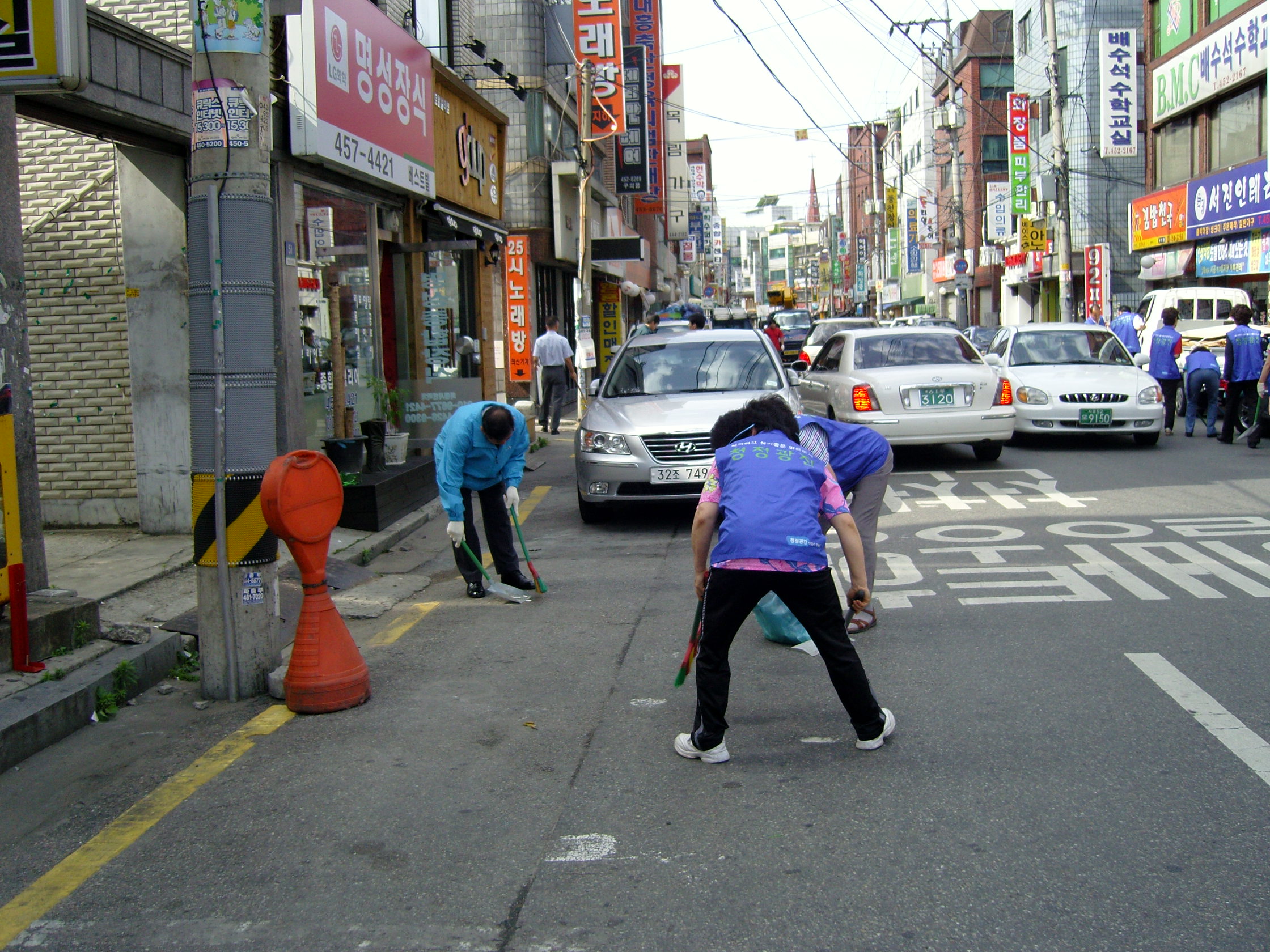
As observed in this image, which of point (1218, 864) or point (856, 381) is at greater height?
point (856, 381)

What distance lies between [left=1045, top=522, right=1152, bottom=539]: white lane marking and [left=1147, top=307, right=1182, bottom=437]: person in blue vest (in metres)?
6.60

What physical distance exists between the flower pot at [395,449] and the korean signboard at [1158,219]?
24.8 metres

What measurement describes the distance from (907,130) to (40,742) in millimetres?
75138

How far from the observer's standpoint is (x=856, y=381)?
508 inches

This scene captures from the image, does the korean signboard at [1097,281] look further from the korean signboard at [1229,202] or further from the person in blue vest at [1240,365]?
the person in blue vest at [1240,365]

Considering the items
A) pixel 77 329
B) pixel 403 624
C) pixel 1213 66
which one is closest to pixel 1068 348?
pixel 403 624

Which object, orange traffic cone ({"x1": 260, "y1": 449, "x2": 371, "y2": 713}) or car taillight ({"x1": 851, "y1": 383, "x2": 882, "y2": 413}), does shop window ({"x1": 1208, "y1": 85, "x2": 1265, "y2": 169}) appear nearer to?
car taillight ({"x1": 851, "y1": 383, "x2": 882, "y2": 413})

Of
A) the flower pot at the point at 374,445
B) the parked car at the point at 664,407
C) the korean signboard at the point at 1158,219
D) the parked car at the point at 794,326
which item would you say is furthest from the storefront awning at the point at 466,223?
the parked car at the point at 794,326

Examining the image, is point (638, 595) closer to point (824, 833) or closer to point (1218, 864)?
point (824, 833)

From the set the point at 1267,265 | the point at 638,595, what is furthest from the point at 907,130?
the point at 638,595

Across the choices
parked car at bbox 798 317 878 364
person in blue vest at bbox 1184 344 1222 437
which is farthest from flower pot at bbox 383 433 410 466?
parked car at bbox 798 317 878 364

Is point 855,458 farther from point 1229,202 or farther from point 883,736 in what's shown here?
point 1229,202

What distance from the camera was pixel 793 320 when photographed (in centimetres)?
4141

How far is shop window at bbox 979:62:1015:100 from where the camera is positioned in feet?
177
